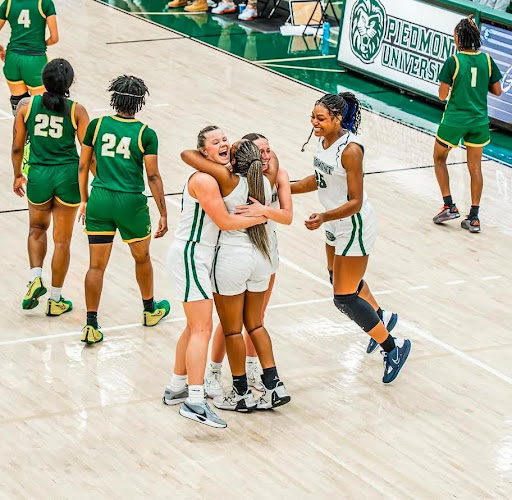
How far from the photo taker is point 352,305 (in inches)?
306

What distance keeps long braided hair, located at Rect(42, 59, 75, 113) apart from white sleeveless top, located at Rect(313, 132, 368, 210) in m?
1.98

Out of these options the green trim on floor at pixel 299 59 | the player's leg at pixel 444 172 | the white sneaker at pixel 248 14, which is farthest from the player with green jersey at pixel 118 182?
the white sneaker at pixel 248 14

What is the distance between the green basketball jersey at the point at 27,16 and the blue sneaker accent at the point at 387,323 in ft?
17.4

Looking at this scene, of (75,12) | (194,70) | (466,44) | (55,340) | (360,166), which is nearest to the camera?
(360,166)

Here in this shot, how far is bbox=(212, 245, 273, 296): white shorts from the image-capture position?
23.3 feet

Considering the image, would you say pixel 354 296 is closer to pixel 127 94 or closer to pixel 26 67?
pixel 127 94

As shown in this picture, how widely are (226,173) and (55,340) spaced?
2194 millimetres

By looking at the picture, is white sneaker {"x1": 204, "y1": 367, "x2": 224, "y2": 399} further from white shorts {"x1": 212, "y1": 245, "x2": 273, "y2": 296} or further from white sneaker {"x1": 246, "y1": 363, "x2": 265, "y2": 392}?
white shorts {"x1": 212, "y1": 245, "x2": 273, "y2": 296}

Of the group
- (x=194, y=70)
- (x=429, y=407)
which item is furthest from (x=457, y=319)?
(x=194, y=70)

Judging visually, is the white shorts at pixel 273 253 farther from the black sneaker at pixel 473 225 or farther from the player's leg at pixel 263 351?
the black sneaker at pixel 473 225

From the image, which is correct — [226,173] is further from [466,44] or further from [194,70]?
[194,70]

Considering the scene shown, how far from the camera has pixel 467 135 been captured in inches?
439

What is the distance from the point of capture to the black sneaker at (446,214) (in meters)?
11.2

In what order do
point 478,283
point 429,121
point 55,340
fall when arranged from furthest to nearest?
point 429,121 < point 478,283 < point 55,340
